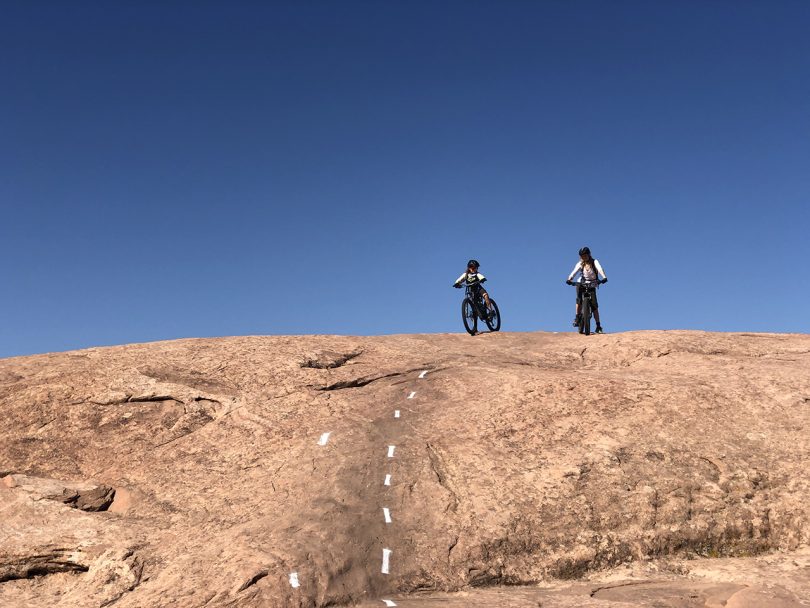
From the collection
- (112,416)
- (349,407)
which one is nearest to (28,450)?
(112,416)

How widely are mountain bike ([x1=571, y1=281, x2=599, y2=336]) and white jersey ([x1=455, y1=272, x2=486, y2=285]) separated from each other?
3682 mm

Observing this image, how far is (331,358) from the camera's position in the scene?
750 inches

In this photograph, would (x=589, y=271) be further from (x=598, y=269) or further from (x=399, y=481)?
(x=399, y=481)

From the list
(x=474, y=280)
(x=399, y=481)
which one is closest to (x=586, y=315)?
(x=474, y=280)

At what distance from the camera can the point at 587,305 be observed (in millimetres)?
23906

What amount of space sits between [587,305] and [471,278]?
4433 mm

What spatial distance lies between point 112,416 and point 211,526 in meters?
5.25

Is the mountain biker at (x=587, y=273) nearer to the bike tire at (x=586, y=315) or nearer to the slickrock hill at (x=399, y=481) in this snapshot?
the bike tire at (x=586, y=315)

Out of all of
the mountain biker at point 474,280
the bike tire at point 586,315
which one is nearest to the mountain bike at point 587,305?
the bike tire at point 586,315

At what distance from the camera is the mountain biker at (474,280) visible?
2586 cm

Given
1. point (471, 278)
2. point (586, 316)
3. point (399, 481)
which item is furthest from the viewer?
point (471, 278)

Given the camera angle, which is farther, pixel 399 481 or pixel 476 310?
pixel 476 310

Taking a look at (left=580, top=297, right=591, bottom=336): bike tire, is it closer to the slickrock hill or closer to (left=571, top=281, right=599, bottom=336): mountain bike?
(left=571, top=281, right=599, bottom=336): mountain bike

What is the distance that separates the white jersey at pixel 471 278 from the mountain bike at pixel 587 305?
3.68 m
